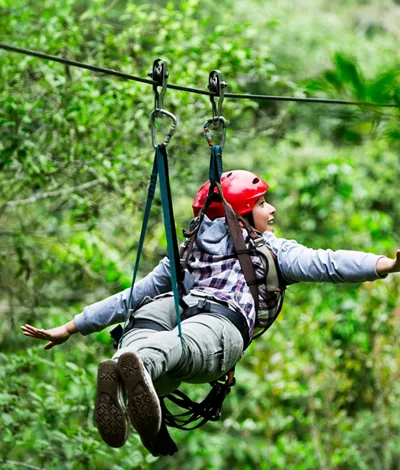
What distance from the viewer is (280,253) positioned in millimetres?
2619

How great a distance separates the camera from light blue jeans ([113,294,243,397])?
7.18 ft

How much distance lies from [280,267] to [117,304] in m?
0.53

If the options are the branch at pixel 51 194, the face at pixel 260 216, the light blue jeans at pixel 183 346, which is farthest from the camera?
the branch at pixel 51 194

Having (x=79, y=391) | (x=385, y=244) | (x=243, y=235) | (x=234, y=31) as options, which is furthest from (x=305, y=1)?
(x=243, y=235)

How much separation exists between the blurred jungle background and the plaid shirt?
57cm

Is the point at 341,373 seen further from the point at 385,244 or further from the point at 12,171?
the point at 12,171

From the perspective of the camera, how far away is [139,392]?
2.06m

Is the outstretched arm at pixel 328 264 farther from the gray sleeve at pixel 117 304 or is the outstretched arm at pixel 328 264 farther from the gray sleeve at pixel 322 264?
the gray sleeve at pixel 117 304

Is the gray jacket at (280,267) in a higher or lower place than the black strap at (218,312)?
higher

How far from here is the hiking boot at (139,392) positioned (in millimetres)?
2049

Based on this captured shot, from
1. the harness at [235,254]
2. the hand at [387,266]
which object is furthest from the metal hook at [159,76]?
the hand at [387,266]

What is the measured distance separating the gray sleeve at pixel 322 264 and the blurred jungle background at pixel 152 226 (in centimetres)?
45

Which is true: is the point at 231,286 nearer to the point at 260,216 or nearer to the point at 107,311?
the point at 260,216

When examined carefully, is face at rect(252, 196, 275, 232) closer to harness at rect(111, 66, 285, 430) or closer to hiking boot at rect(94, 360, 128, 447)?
harness at rect(111, 66, 285, 430)
